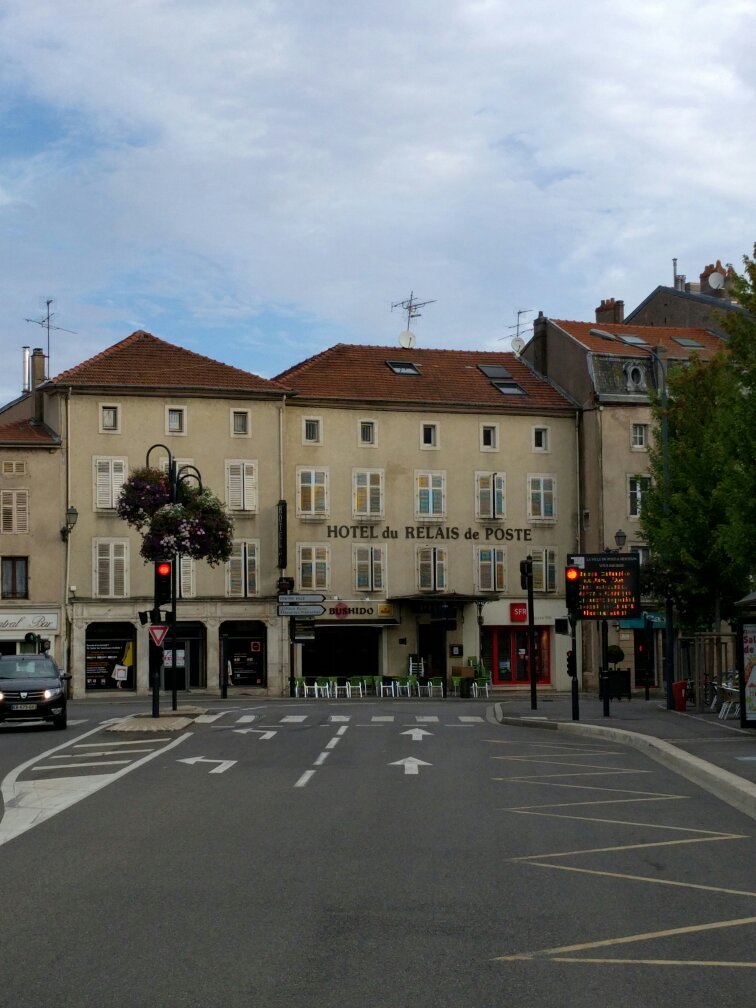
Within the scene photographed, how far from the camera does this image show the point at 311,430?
57375mm

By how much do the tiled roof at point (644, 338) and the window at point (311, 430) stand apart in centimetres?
1179

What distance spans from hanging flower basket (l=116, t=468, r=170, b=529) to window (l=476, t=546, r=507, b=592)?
2561cm

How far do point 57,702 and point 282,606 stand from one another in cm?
2440

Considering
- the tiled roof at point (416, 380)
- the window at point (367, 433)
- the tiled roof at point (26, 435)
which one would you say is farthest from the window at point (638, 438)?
the tiled roof at point (26, 435)

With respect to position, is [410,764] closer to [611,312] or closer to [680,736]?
[680,736]

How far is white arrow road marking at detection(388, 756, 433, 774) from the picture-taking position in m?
19.8

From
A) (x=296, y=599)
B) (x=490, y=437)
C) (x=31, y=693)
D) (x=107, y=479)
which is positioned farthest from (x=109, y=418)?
(x=31, y=693)

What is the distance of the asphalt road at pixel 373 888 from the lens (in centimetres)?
708

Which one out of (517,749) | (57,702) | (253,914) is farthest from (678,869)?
(57,702)

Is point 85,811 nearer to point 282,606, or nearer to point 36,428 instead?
point 282,606

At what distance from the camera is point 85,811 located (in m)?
14.8

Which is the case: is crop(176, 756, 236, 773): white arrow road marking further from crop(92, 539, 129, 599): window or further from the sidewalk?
crop(92, 539, 129, 599): window

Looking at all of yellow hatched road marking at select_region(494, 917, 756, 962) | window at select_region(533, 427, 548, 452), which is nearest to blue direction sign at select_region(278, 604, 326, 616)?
window at select_region(533, 427, 548, 452)

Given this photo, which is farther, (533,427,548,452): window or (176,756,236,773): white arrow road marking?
(533,427,548,452): window
